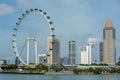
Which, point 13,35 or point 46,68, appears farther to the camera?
point 46,68

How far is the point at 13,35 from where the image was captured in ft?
290

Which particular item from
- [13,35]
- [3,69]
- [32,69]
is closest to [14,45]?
[13,35]

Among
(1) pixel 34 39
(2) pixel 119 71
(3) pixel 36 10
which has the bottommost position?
(2) pixel 119 71

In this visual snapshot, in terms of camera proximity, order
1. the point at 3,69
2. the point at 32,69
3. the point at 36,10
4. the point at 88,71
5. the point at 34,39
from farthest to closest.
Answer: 1. the point at 3,69
2. the point at 88,71
3. the point at 32,69
4. the point at 34,39
5. the point at 36,10

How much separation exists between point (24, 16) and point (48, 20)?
5362 millimetres

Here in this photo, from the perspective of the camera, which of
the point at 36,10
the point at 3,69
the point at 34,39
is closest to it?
the point at 36,10

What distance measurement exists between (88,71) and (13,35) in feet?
180

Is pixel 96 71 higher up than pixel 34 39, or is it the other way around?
pixel 34 39

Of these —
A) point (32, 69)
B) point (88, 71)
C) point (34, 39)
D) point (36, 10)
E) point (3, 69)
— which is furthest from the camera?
point (3, 69)

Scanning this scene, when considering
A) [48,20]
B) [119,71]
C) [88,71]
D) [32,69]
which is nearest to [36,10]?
[48,20]

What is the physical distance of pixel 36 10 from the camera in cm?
7950

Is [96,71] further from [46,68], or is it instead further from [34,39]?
[34,39]

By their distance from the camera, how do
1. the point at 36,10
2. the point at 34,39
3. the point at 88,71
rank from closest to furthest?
1. the point at 36,10
2. the point at 34,39
3. the point at 88,71

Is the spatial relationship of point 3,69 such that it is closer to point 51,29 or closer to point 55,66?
point 55,66
